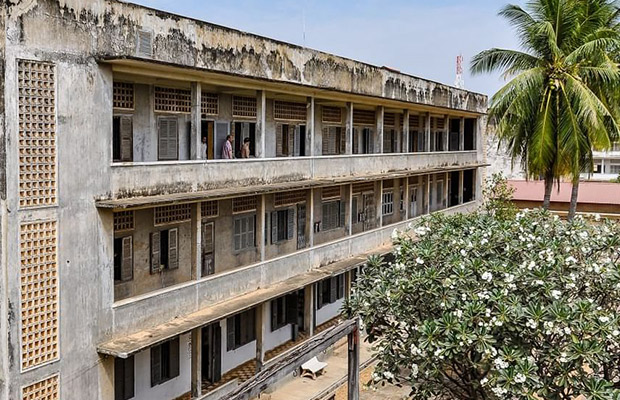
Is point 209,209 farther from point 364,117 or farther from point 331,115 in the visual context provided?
point 364,117

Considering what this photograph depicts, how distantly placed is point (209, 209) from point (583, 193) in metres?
33.8

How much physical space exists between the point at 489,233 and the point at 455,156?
17102mm

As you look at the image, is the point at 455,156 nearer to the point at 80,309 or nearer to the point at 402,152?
the point at 402,152

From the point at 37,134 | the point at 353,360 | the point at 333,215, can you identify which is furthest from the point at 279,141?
the point at 37,134

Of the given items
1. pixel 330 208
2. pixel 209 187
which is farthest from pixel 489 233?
pixel 330 208

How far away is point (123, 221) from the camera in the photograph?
44.0ft

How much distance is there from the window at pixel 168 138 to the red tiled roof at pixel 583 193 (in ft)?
103

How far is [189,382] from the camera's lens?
15.8 metres

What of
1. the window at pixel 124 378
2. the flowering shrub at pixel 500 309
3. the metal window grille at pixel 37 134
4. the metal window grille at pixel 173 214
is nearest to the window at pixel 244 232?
the metal window grille at pixel 173 214

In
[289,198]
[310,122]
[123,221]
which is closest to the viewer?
[123,221]

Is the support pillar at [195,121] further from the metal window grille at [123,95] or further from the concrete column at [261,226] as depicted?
the concrete column at [261,226]

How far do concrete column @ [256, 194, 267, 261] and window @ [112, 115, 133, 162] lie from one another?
411 cm

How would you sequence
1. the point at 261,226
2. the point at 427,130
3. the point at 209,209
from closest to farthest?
the point at 209,209 → the point at 261,226 → the point at 427,130

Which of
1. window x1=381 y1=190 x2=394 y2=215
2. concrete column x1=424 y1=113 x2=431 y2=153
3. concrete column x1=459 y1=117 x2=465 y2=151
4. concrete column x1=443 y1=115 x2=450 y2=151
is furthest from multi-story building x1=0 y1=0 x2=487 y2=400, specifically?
concrete column x1=459 y1=117 x2=465 y2=151
